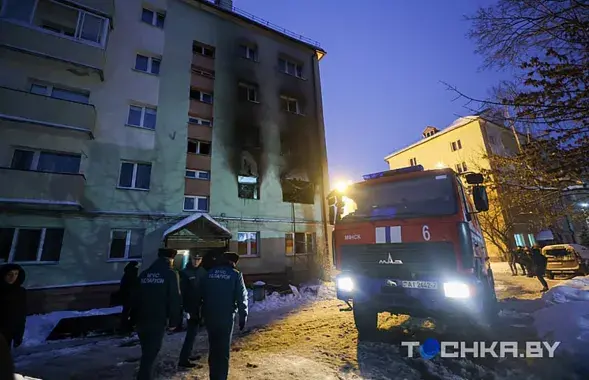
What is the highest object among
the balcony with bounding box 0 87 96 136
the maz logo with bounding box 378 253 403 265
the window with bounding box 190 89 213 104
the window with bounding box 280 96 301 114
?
the window with bounding box 280 96 301 114

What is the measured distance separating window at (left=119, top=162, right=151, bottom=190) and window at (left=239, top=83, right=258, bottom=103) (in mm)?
7666

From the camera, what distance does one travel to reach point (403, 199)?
5207 mm

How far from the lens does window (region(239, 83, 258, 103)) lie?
695 inches

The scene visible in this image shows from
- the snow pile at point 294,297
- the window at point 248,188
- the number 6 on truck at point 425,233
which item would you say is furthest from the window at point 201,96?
A: the number 6 on truck at point 425,233

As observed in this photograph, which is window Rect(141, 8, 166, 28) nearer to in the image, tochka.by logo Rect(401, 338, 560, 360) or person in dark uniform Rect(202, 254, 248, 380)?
person in dark uniform Rect(202, 254, 248, 380)

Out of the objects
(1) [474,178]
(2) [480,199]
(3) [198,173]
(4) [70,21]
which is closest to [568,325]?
(2) [480,199]

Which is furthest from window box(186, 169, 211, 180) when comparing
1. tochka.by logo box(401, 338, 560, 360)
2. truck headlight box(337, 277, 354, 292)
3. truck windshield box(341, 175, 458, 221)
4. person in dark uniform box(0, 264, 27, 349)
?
tochka.by logo box(401, 338, 560, 360)

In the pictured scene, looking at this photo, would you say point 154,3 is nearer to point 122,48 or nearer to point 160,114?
point 122,48

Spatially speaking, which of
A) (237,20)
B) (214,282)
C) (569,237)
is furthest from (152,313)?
(569,237)

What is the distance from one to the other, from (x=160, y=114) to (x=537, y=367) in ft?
54.7

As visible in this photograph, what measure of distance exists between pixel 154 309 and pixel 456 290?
460 cm

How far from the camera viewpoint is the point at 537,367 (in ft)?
13.7

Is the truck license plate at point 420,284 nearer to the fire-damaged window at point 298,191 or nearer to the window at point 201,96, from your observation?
the fire-damaged window at point 298,191

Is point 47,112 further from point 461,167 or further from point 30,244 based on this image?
point 461,167
